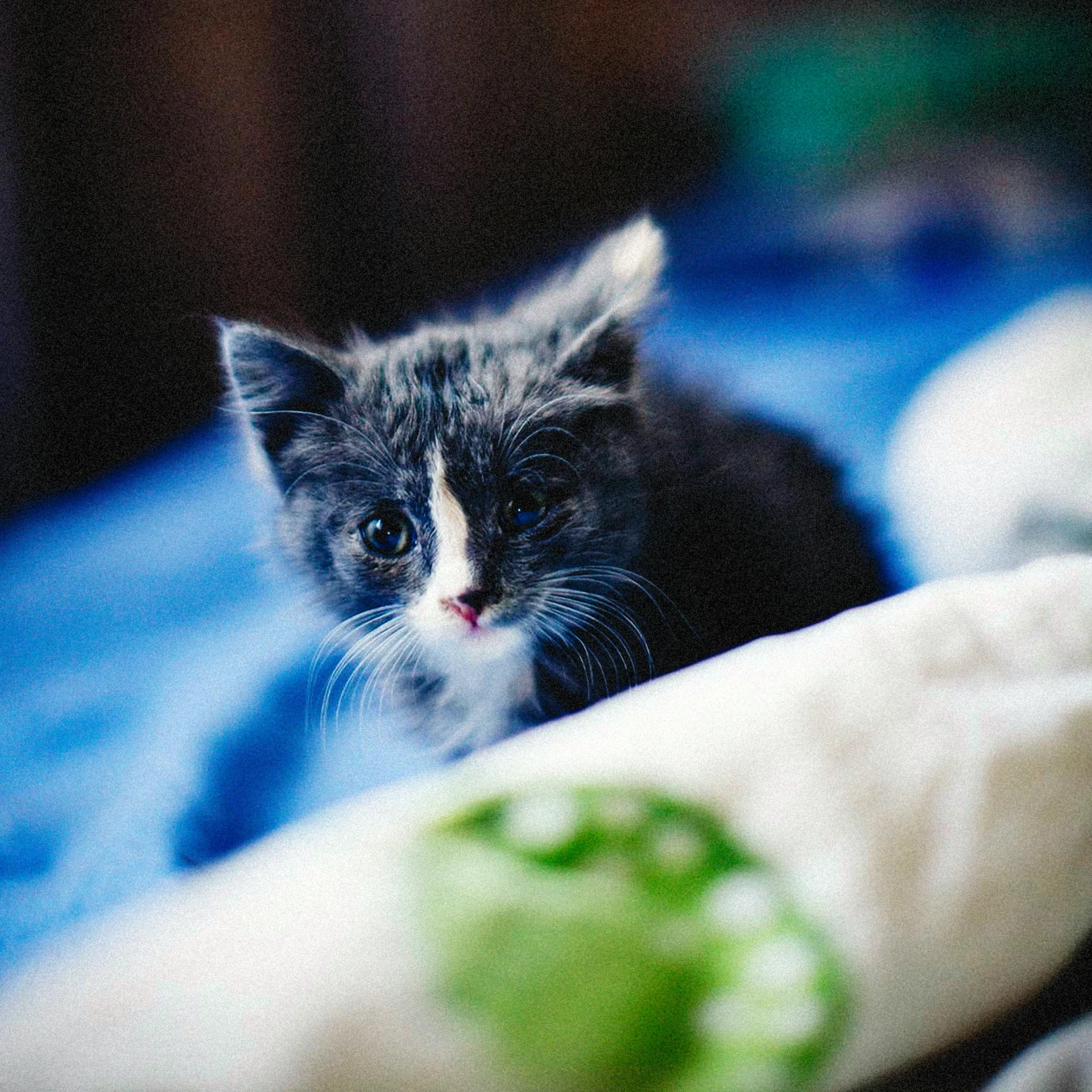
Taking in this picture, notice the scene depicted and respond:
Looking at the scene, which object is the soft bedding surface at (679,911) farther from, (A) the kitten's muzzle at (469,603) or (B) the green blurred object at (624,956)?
(A) the kitten's muzzle at (469,603)

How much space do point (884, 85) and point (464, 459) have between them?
0.46m

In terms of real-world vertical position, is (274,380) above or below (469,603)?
above

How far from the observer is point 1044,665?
1.88 feet

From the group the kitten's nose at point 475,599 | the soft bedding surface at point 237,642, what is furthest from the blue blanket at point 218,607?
the kitten's nose at point 475,599

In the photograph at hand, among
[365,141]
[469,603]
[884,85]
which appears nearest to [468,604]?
[469,603]

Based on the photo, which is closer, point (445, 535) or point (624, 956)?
point (624, 956)

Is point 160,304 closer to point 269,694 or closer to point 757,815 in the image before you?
point 269,694

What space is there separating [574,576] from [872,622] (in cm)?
23

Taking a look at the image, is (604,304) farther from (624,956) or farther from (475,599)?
(624,956)

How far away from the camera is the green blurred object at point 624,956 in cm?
43

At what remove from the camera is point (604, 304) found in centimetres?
73

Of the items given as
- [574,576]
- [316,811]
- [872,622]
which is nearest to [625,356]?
[574,576]

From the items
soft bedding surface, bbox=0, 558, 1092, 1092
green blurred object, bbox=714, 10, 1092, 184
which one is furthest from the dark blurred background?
soft bedding surface, bbox=0, 558, 1092, 1092

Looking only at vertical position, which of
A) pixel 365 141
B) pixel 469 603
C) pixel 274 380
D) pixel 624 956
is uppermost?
pixel 365 141
